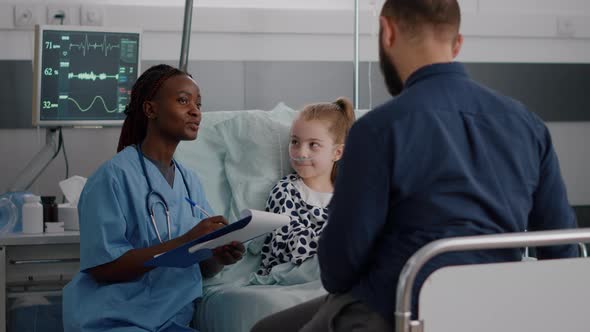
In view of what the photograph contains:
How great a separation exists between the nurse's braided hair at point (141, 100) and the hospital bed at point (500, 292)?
1255mm

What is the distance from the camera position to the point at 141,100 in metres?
2.58

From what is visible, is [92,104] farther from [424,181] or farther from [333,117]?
[424,181]

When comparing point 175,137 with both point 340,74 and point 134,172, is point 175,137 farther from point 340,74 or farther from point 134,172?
point 340,74

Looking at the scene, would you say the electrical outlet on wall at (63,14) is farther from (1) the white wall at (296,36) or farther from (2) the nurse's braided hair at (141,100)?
(2) the nurse's braided hair at (141,100)

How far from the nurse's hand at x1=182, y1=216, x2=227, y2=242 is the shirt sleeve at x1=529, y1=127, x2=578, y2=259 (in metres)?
0.80

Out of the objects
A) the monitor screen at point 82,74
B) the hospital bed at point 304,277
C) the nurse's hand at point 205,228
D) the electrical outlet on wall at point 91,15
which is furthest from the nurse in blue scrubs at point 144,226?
the electrical outlet on wall at point 91,15

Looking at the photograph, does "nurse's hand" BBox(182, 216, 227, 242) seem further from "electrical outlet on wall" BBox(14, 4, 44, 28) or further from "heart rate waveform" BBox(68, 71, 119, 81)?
"electrical outlet on wall" BBox(14, 4, 44, 28)

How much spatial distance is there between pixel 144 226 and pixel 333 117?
32.2 inches

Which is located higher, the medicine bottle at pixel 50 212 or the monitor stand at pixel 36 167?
the monitor stand at pixel 36 167

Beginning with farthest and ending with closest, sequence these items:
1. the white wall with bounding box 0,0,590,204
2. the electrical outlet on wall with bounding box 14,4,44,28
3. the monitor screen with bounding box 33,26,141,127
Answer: the white wall with bounding box 0,0,590,204 → the electrical outlet on wall with bounding box 14,4,44,28 → the monitor screen with bounding box 33,26,141,127

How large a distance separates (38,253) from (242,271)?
25.6 inches

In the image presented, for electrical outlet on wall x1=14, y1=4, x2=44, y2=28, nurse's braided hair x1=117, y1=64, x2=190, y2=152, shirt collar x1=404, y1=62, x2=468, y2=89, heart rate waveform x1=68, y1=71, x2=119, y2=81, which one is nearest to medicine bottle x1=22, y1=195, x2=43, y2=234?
nurse's braided hair x1=117, y1=64, x2=190, y2=152

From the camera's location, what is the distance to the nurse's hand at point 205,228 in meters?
2.28

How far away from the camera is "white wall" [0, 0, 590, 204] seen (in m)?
3.82
